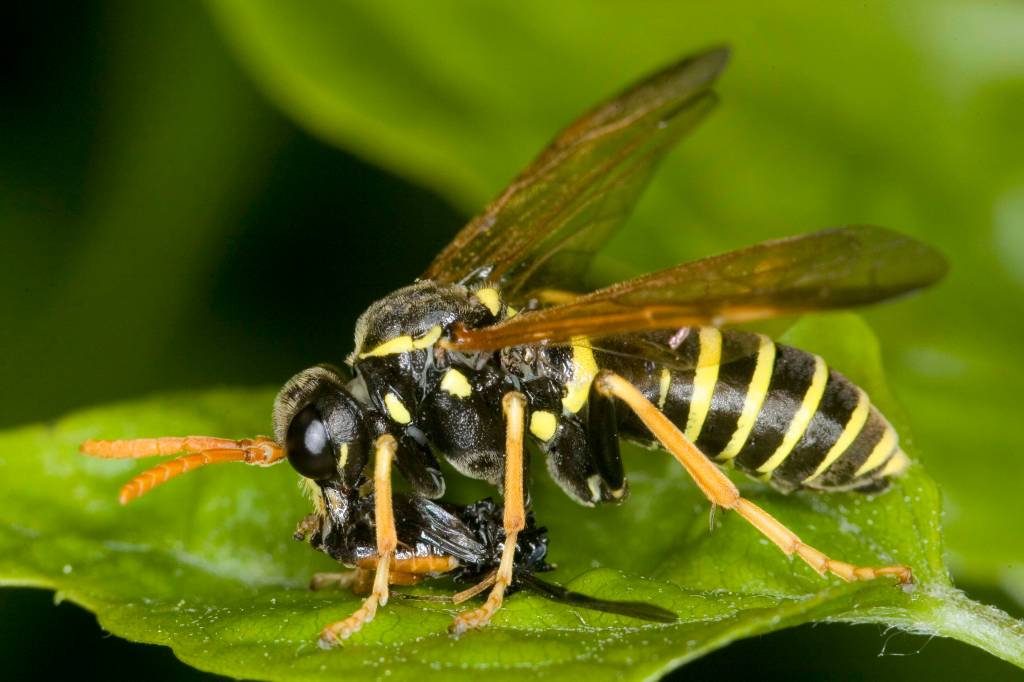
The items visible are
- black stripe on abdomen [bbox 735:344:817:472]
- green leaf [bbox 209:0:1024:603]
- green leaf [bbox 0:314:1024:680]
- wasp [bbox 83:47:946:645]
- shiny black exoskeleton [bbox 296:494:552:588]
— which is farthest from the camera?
green leaf [bbox 209:0:1024:603]

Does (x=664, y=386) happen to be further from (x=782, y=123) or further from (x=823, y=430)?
(x=782, y=123)

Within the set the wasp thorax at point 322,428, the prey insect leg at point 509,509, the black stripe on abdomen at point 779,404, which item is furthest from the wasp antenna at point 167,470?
the black stripe on abdomen at point 779,404

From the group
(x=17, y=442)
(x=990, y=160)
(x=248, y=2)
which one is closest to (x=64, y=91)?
(x=248, y=2)

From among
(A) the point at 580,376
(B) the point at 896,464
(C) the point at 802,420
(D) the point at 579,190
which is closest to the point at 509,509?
(A) the point at 580,376

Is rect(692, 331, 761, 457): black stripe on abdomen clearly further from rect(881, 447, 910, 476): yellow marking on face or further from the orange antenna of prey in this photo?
the orange antenna of prey

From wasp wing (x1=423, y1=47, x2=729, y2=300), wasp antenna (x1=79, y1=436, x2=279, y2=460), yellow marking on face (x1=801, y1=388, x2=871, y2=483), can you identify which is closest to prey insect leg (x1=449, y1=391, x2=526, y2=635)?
wasp wing (x1=423, y1=47, x2=729, y2=300)

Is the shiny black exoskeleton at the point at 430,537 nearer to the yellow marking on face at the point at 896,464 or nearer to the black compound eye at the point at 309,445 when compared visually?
the black compound eye at the point at 309,445

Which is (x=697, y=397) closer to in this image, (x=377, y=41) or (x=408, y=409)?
(x=408, y=409)
